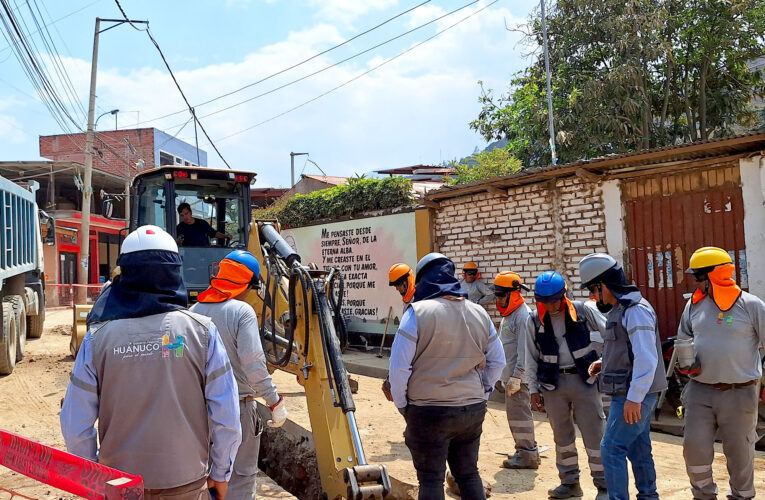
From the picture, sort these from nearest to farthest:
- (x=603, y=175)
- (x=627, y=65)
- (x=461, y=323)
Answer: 1. (x=461, y=323)
2. (x=603, y=175)
3. (x=627, y=65)

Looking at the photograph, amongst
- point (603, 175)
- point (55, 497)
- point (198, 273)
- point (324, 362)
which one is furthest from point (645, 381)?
point (603, 175)

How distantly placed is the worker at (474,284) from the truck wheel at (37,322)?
9.06 meters

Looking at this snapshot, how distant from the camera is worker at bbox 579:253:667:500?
422 centimetres

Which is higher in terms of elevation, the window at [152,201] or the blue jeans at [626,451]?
the window at [152,201]

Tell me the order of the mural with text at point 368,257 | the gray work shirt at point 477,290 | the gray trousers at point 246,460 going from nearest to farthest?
the gray trousers at point 246,460 < the gray work shirt at point 477,290 < the mural with text at point 368,257

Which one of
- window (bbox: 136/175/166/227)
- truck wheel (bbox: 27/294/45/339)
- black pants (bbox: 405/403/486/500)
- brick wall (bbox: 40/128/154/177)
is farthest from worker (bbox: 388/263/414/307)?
brick wall (bbox: 40/128/154/177)

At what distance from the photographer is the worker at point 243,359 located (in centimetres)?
412

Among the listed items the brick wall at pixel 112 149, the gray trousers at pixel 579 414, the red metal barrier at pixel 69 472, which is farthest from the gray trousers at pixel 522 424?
the brick wall at pixel 112 149

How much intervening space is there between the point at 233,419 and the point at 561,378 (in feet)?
10.4

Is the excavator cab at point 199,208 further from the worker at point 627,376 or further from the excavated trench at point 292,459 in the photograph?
the worker at point 627,376

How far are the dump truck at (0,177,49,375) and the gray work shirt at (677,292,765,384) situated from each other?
8.97 metres

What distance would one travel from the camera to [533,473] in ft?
19.9

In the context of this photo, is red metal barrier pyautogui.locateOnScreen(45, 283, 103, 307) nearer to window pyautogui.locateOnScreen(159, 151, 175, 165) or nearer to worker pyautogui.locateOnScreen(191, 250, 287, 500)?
window pyautogui.locateOnScreen(159, 151, 175, 165)

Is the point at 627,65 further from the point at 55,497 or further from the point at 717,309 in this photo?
the point at 55,497
